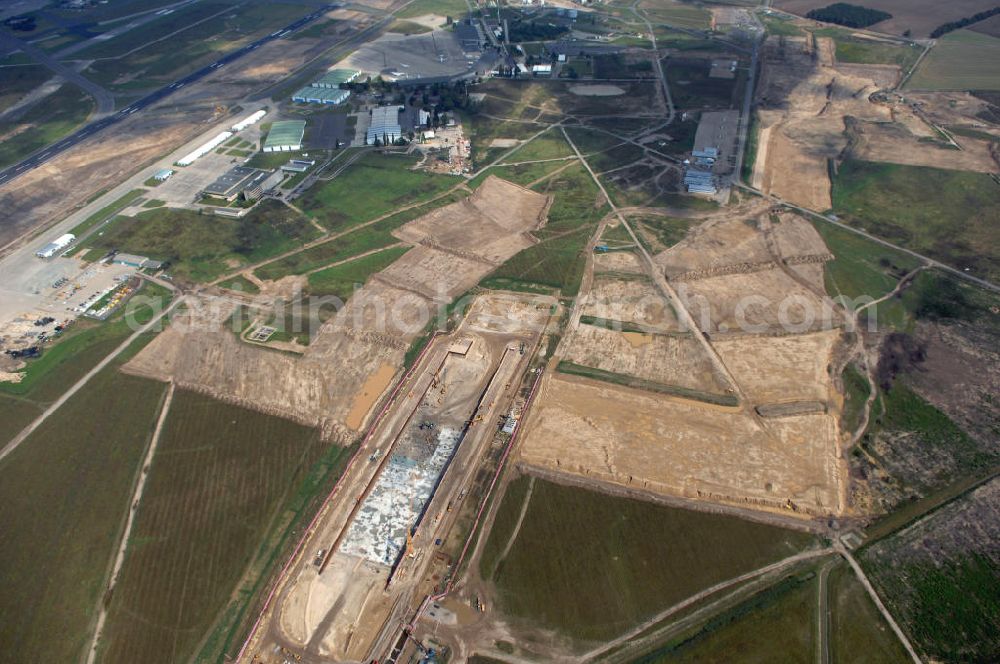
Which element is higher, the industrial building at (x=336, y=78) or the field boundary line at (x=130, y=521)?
the industrial building at (x=336, y=78)

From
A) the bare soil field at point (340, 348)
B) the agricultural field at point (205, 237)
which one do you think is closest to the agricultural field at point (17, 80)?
the agricultural field at point (205, 237)

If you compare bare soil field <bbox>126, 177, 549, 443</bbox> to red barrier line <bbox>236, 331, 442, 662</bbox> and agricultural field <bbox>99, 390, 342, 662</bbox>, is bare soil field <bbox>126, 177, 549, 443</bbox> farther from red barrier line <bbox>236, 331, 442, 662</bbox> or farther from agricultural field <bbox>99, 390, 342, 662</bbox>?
agricultural field <bbox>99, 390, 342, 662</bbox>

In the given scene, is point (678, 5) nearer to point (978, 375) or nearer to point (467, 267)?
point (467, 267)

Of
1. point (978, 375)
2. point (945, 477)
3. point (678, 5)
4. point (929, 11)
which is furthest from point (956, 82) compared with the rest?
point (945, 477)

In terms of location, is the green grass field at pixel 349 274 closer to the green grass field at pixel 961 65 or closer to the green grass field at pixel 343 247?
the green grass field at pixel 343 247

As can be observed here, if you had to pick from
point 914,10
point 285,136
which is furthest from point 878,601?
point 914,10

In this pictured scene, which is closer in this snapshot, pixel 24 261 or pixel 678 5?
pixel 24 261
